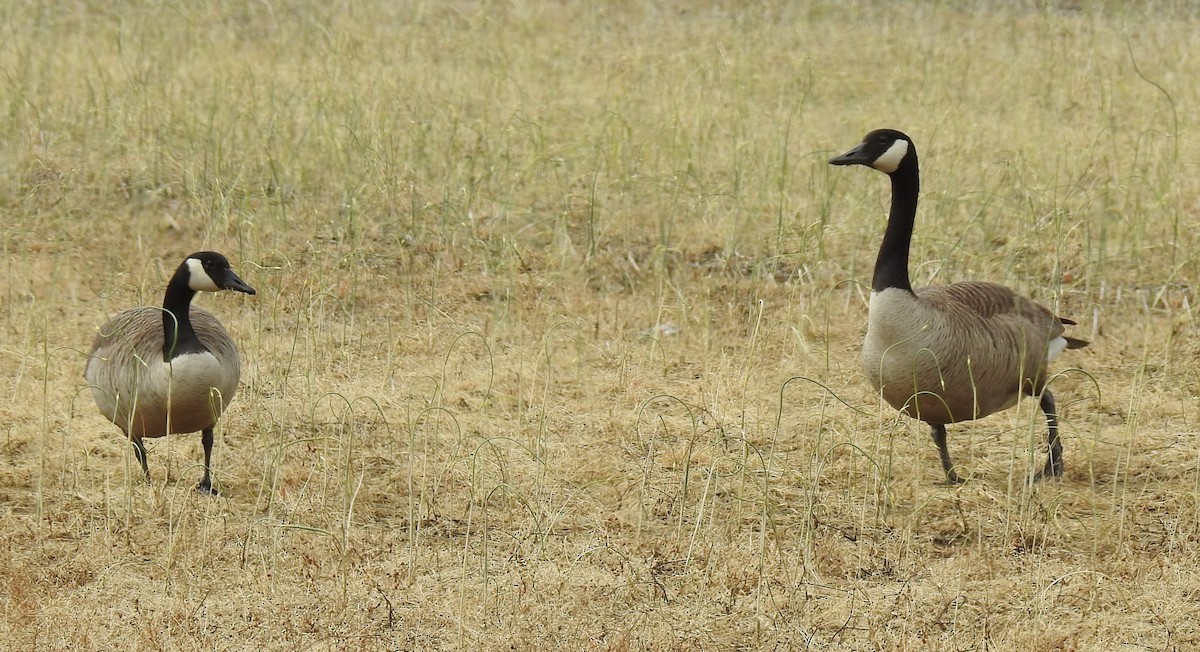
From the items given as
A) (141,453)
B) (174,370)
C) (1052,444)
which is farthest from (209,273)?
(1052,444)

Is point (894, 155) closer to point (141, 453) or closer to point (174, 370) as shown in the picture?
point (174, 370)

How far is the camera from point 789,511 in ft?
18.4

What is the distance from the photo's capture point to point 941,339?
5.49 metres

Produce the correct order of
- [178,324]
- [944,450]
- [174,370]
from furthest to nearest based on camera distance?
[944,450]
[178,324]
[174,370]

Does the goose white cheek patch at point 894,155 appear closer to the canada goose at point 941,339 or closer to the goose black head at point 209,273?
the canada goose at point 941,339

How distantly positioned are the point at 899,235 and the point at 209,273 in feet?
9.47

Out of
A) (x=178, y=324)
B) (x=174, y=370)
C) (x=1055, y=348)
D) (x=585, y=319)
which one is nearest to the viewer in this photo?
(x=174, y=370)

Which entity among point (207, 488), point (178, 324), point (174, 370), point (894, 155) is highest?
point (894, 155)

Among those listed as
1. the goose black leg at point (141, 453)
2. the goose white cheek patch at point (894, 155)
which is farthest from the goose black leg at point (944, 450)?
the goose black leg at point (141, 453)

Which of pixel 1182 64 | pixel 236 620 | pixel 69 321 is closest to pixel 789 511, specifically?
pixel 236 620

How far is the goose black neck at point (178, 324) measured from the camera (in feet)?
18.1

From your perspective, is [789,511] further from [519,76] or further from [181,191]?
[519,76]

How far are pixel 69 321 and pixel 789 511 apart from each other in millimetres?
4456

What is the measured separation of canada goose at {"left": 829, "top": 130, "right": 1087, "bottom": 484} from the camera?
549cm
